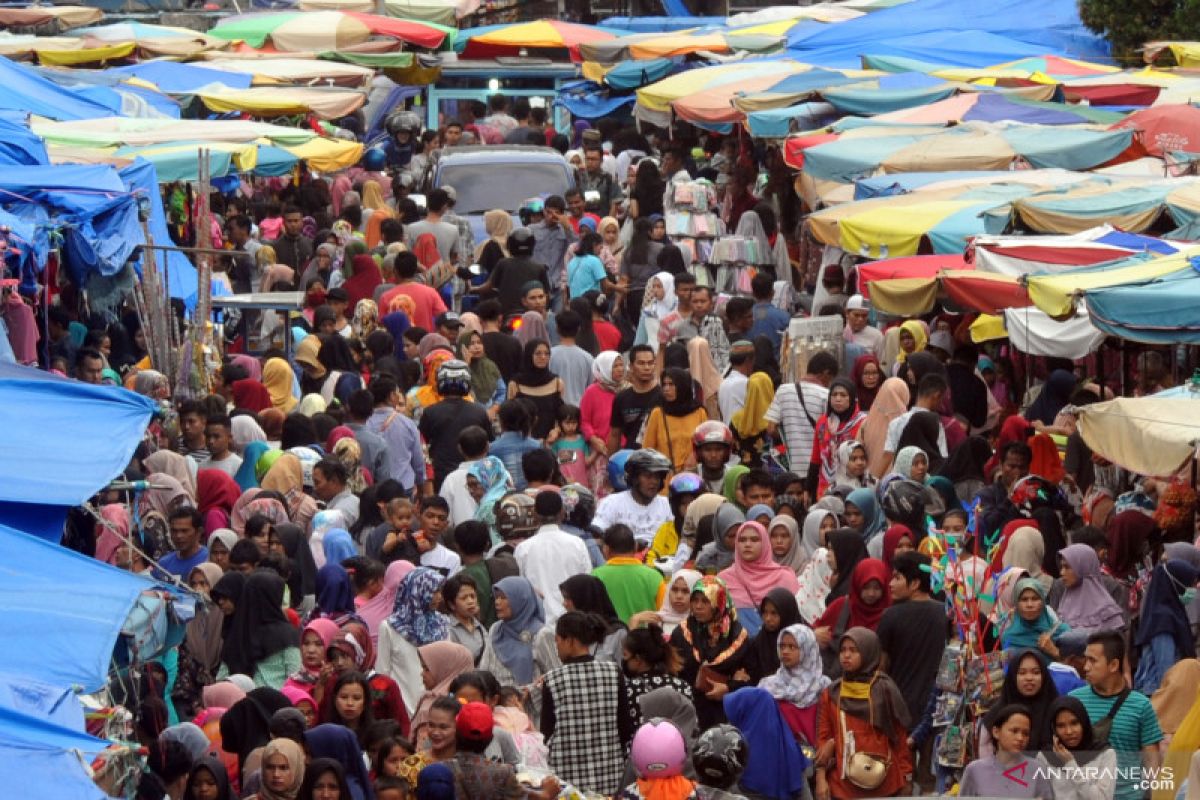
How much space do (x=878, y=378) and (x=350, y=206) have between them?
871cm

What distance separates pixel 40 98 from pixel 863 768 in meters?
12.9

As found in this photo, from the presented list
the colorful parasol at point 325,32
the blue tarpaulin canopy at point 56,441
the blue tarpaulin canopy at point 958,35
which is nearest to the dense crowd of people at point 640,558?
the blue tarpaulin canopy at point 56,441

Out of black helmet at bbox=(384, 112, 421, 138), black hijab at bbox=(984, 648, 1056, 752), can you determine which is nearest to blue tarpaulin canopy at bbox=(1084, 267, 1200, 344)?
black hijab at bbox=(984, 648, 1056, 752)

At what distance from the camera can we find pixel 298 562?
41.0 feet

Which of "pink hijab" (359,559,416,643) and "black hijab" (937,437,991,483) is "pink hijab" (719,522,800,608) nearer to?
"pink hijab" (359,559,416,643)

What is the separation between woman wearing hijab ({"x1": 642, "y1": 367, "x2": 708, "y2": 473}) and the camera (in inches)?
571

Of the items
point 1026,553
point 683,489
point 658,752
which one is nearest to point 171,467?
point 683,489

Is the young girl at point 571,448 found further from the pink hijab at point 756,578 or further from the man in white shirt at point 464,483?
the pink hijab at point 756,578

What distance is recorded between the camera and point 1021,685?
10.3m

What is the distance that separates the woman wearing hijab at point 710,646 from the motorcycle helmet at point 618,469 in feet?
10.2

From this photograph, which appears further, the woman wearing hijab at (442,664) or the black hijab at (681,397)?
the black hijab at (681,397)

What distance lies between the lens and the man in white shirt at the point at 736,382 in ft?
50.9

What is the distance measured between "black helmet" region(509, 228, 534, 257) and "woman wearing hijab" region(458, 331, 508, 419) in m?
3.19

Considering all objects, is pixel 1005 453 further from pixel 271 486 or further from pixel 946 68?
pixel 946 68
